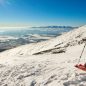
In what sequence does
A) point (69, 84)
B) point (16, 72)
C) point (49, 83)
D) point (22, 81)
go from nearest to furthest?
point (69, 84), point (49, 83), point (22, 81), point (16, 72)

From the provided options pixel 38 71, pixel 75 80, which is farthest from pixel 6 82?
pixel 75 80

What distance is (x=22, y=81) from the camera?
49.0 ft

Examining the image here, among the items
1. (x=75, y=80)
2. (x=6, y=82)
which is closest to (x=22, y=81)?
(x=6, y=82)

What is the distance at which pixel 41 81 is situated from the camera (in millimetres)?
13984

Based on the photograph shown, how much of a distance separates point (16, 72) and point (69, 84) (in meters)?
6.79

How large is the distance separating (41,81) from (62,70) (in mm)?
2832

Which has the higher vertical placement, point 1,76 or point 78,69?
point 78,69

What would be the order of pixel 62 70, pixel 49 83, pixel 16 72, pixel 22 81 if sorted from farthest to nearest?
pixel 16 72 < pixel 62 70 < pixel 22 81 < pixel 49 83

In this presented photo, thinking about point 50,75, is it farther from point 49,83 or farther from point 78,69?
point 78,69

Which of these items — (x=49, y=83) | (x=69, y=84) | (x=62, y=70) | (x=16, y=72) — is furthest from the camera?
(x=16, y=72)

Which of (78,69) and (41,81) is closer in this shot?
(41,81)

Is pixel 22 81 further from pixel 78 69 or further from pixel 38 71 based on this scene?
pixel 78 69

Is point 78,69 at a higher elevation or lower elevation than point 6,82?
higher

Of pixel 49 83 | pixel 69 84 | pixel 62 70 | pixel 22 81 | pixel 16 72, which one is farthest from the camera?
pixel 16 72
